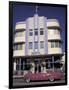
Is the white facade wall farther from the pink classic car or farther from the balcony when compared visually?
the pink classic car

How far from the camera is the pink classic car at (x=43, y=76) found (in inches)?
117

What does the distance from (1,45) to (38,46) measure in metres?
0.48

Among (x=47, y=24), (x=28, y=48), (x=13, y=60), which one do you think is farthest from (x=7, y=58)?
(x=47, y=24)

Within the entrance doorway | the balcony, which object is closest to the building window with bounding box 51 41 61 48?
the entrance doorway

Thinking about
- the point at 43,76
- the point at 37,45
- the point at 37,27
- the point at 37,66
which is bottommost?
the point at 43,76

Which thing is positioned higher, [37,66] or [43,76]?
[37,66]

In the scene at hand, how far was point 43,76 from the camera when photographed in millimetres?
3008

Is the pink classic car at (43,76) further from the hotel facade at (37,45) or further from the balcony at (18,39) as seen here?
the balcony at (18,39)

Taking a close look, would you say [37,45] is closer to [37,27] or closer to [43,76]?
[37,27]

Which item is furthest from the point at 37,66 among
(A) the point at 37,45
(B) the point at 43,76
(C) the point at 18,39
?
(C) the point at 18,39

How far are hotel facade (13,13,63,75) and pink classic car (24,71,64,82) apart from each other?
0.05 m

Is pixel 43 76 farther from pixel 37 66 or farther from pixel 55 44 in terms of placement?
pixel 55 44

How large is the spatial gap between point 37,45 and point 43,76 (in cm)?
41

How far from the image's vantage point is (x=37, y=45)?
3.00m
